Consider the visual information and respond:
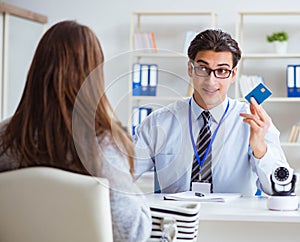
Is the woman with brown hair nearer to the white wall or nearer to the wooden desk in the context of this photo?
the wooden desk

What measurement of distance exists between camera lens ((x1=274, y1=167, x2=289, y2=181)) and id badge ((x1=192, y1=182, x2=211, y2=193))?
0.35 meters

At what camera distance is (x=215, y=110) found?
9.06 feet

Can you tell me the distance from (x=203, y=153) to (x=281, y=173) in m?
0.32

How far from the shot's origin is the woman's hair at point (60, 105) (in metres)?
1.61

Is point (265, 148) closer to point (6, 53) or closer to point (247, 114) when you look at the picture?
point (247, 114)

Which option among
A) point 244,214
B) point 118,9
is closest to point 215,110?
point 244,214

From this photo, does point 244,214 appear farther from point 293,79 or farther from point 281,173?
point 293,79

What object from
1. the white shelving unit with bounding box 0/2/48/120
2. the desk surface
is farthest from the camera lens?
the white shelving unit with bounding box 0/2/48/120

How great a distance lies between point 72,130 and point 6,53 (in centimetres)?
385

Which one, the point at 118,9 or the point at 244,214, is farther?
the point at 118,9

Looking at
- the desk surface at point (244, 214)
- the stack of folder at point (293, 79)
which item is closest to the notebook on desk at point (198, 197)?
the desk surface at point (244, 214)

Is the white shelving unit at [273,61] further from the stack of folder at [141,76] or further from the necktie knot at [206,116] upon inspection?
the stack of folder at [141,76]

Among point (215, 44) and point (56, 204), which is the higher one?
point (215, 44)

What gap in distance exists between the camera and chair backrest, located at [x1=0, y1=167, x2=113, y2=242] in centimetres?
157
